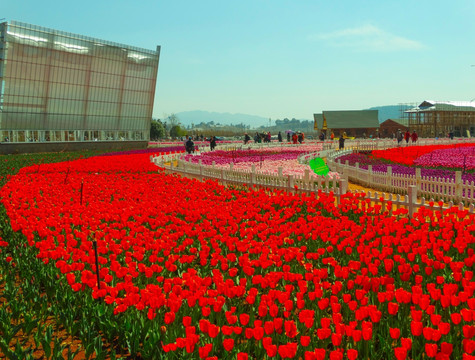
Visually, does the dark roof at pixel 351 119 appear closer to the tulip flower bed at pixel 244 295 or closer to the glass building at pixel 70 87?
the glass building at pixel 70 87

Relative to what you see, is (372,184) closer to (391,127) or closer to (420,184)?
(420,184)

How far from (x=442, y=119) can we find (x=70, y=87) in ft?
212

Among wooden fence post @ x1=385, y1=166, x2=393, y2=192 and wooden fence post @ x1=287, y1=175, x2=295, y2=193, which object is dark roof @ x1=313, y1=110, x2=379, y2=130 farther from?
wooden fence post @ x1=287, y1=175, x2=295, y2=193

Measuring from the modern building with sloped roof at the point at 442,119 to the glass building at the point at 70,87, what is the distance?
50.8 meters

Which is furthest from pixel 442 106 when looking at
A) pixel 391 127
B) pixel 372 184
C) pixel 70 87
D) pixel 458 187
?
pixel 458 187

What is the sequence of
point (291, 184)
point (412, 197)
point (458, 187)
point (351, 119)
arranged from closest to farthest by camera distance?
point (412, 197) → point (458, 187) → point (291, 184) → point (351, 119)

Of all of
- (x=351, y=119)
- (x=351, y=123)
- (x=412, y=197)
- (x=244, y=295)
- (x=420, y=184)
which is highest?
(x=351, y=119)

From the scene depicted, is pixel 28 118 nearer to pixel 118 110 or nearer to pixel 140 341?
pixel 118 110

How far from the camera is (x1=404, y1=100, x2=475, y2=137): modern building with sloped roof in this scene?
85.6 m

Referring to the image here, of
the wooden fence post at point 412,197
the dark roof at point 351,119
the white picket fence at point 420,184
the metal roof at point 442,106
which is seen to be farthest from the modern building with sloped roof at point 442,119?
the wooden fence post at point 412,197

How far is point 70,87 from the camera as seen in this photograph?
52844mm

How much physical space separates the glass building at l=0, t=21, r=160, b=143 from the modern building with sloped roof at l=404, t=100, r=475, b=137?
50805 millimetres

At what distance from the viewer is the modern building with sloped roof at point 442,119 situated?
8556cm

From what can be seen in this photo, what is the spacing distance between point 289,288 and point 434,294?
1.43m
